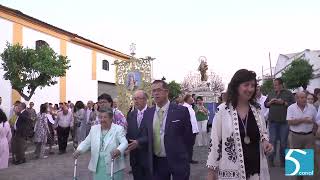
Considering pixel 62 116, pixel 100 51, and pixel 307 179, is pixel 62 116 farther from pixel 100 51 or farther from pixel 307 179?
pixel 100 51

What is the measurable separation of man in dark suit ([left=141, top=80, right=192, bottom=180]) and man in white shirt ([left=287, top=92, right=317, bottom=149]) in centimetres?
319

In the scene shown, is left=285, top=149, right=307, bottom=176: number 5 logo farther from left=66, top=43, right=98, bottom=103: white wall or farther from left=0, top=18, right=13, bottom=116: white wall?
left=66, top=43, right=98, bottom=103: white wall

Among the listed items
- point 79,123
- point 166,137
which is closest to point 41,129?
point 79,123

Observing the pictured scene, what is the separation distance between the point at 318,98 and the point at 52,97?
22.1m

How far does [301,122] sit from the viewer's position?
8188 mm

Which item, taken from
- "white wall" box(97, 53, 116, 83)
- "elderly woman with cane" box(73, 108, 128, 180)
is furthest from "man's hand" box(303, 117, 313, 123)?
"white wall" box(97, 53, 116, 83)

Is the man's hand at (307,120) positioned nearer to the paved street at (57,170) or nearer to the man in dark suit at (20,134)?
the paved street at (57,170)

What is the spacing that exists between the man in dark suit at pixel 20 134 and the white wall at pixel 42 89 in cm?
1352

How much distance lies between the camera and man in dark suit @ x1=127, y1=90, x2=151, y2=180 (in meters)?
5.83

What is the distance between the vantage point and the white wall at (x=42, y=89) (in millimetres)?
27953

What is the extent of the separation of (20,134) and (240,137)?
11.2 meters

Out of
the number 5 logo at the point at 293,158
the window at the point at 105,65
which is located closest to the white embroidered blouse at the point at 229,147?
the number 5 logo at the point at 293,158

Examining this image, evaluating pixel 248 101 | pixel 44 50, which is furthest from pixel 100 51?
pixel 248 101

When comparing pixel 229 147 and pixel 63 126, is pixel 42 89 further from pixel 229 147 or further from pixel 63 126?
pixel 229 147
